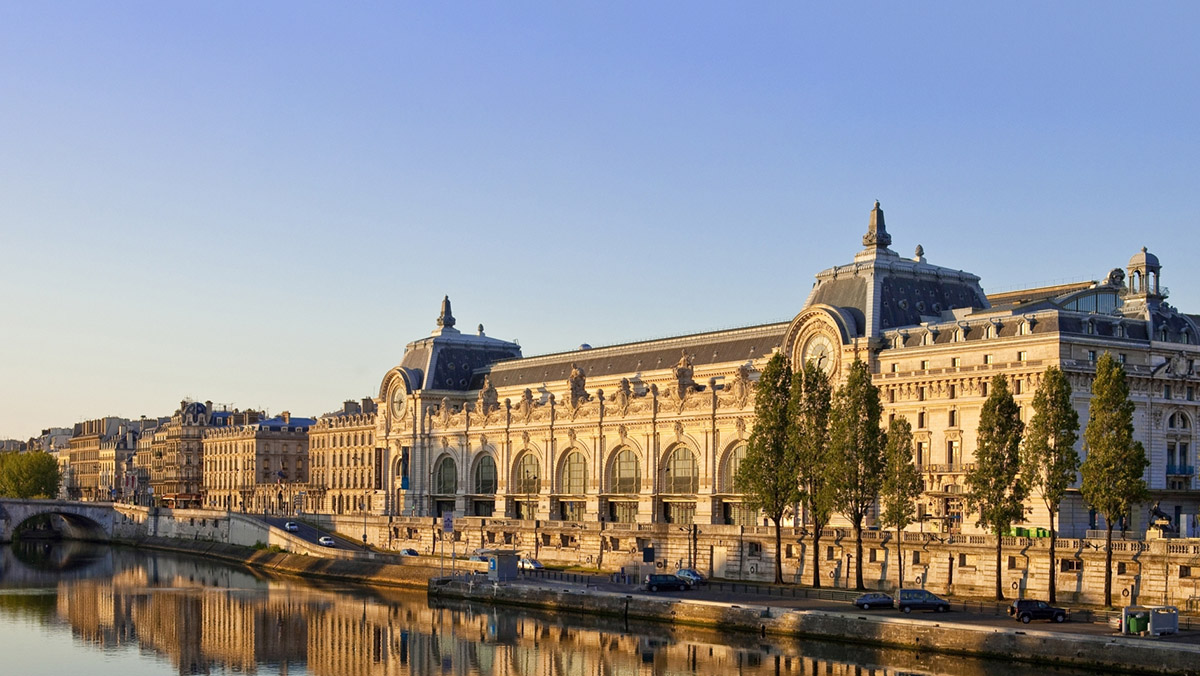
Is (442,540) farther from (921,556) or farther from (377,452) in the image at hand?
(921,556)

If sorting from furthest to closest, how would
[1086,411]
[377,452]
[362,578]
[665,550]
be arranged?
[377,452] < [362,578] < [665,550] < [1086,411]

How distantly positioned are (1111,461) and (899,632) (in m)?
16.6

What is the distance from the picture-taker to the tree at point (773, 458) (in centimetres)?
10412

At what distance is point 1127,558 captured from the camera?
86188 mm

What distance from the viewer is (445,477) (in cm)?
17450

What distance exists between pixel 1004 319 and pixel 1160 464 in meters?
14.2

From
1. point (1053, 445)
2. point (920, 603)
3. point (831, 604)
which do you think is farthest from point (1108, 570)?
point (831, 604)

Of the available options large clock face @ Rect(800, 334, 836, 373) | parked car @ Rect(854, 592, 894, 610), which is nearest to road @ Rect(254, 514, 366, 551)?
large clock face @ Rect(800, 334, 836, 373)

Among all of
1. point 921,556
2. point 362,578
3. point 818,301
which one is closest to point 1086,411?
A: point 921,556

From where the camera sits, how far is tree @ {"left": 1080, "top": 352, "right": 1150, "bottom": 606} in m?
85.9

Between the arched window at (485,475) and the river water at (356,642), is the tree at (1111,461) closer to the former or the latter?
the river water at (356,642)

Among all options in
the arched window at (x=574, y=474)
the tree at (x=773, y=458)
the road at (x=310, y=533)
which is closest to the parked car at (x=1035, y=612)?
the tree at (x=773, y=458)

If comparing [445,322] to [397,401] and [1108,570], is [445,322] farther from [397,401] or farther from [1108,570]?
[1108,570]

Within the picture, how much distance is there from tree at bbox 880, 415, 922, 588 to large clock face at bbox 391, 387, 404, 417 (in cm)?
9435
